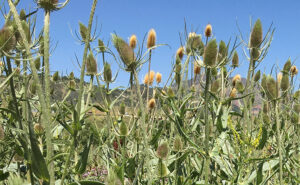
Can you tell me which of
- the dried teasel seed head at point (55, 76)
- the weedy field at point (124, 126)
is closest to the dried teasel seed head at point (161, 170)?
the weedy field at point (124, 126)

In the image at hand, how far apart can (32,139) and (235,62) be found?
6.10 ft

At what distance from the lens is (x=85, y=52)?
110 cm

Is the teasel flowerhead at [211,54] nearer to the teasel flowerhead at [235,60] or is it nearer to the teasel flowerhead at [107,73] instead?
the teasel flowerhead at [107,73]

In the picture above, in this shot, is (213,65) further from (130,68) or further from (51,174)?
(51,174)

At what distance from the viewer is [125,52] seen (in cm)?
144

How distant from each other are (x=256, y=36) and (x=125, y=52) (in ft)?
2.71

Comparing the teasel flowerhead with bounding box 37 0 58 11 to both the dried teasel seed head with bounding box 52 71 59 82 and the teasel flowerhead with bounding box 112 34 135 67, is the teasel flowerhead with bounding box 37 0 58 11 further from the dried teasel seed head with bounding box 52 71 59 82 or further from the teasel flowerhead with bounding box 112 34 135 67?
the dried teasel seed head with bounding box 52 71 59 82

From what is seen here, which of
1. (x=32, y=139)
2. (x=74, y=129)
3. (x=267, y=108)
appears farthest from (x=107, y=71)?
Result: (x=267, y=108)

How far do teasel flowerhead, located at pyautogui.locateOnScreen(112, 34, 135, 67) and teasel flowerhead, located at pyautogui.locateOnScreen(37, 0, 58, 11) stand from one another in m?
0.34

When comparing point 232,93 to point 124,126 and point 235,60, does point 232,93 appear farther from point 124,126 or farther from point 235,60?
point 124,126

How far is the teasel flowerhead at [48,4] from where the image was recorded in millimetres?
1187

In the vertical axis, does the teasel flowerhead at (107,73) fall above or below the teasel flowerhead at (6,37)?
above

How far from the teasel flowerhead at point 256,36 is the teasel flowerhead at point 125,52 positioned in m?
0.77

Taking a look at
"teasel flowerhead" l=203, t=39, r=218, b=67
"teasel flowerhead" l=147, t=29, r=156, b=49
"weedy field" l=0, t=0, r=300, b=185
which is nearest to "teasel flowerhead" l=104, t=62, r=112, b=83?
"weedy field" l=0, t=0, r=300, b=185
